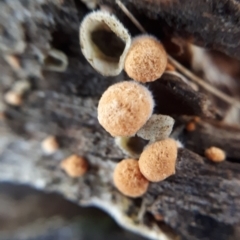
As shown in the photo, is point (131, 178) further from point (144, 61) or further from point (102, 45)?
point (102, 45)

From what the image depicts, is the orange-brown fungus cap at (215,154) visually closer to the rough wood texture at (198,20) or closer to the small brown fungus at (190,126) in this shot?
the small brown fungus at (190,126)

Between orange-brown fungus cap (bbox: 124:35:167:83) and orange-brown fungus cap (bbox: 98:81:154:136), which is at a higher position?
orange-brown fungus cap (bbox: 124:35:167:83)

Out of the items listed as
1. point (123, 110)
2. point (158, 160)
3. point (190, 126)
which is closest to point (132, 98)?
point (123, 110)

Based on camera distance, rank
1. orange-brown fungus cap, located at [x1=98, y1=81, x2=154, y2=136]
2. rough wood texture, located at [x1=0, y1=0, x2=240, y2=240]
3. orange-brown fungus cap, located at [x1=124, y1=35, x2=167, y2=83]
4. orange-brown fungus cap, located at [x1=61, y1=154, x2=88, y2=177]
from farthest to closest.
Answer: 1. orange-brown fungus cap, located at [x1=61, y1=154, x2=88, y2=177]
2. rough wood texture, located at [x1=0, y1=0, x2=240, y2=240]
3. orange-brown fungus cap, located at [x1=124, y1=35, x2=167, y2=83]
4. orange-brown fungus cap, located at [x1=98, y1=81, x2=154, y2=136]

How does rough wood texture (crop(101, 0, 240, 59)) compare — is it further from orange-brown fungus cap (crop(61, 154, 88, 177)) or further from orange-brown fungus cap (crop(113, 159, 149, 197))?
orange-brown fungus cap (crop(61, 154, 88, 177))

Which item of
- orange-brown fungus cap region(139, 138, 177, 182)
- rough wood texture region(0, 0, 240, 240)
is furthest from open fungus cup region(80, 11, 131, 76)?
orange-brown fungus cap region(139, 138, 177, 182)

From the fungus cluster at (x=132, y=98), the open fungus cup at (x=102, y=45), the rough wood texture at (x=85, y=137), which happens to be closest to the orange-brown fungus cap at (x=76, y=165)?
the rough wood texture at (x=85, y=137)

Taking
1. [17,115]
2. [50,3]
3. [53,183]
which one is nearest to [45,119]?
[17,115]
